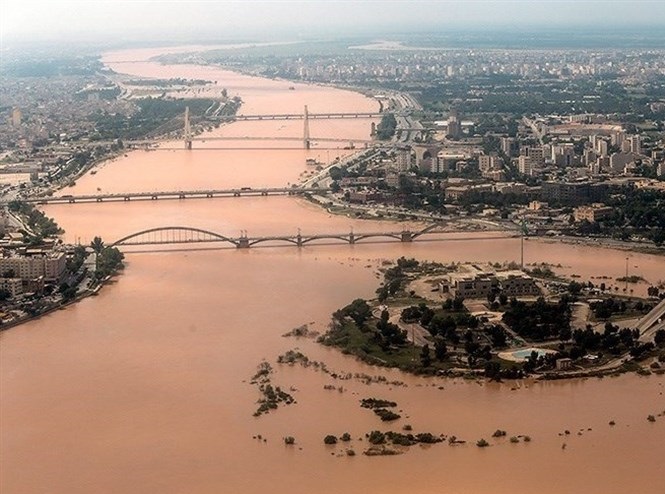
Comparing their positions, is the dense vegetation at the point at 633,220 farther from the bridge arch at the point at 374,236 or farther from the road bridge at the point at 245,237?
the bridge arch at the point at 374,236

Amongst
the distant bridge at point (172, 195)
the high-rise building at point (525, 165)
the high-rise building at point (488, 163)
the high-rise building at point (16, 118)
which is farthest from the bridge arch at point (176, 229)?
the high-rise building at point (16, 118)

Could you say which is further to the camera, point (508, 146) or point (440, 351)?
point (508, 146)

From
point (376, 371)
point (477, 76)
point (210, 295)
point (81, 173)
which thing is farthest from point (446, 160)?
point (477, 76)

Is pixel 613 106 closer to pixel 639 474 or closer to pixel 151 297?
pixel 151 297

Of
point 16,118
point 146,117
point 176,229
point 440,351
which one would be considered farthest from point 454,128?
point 440,351

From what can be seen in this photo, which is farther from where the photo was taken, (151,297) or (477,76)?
(477,76)

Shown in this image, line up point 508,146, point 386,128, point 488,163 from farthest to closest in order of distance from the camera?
1. point 386,128
2. point 508,146
3. point 488,163

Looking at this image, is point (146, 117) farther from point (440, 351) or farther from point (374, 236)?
point (440, 351)

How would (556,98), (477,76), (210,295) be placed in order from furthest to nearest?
(477,76)
(556,98)
(210,295)
